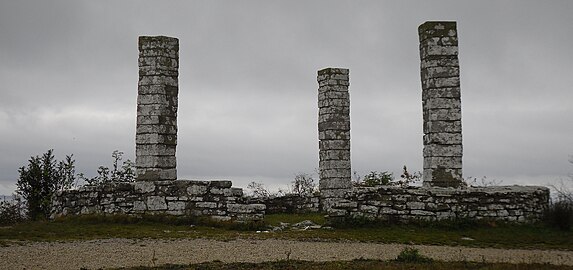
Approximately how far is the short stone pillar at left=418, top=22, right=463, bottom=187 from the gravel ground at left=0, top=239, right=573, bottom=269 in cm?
467

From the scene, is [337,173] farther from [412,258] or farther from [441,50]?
[412,258]

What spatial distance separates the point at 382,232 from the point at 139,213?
19.1ft

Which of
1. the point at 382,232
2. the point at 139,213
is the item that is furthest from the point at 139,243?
the point at 382,232

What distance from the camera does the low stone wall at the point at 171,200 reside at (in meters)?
15.0

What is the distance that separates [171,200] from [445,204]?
6468 millimetres

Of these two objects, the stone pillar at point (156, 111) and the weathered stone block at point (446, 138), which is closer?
the weathered stone block at point (446, 138)

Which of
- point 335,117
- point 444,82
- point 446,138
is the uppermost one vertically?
point 444,82

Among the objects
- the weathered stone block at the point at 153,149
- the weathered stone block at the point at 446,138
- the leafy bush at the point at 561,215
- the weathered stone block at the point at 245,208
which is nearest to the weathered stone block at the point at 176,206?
the weathered stone block at the point at 245,208

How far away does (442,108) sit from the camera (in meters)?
15.9

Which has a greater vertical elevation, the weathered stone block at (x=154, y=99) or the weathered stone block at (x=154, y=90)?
the weathered stone block at (x=154, y=90)

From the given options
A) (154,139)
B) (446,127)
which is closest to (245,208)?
(154,139)

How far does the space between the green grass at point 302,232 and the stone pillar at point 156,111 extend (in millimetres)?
2354

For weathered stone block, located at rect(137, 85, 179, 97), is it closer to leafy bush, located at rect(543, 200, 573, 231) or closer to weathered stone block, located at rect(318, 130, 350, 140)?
weathered stone block, located at rect(318, 130, 350, 140)

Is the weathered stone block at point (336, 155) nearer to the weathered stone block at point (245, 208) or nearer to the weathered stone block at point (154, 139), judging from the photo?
the weathered stone block at point (154, 139)
